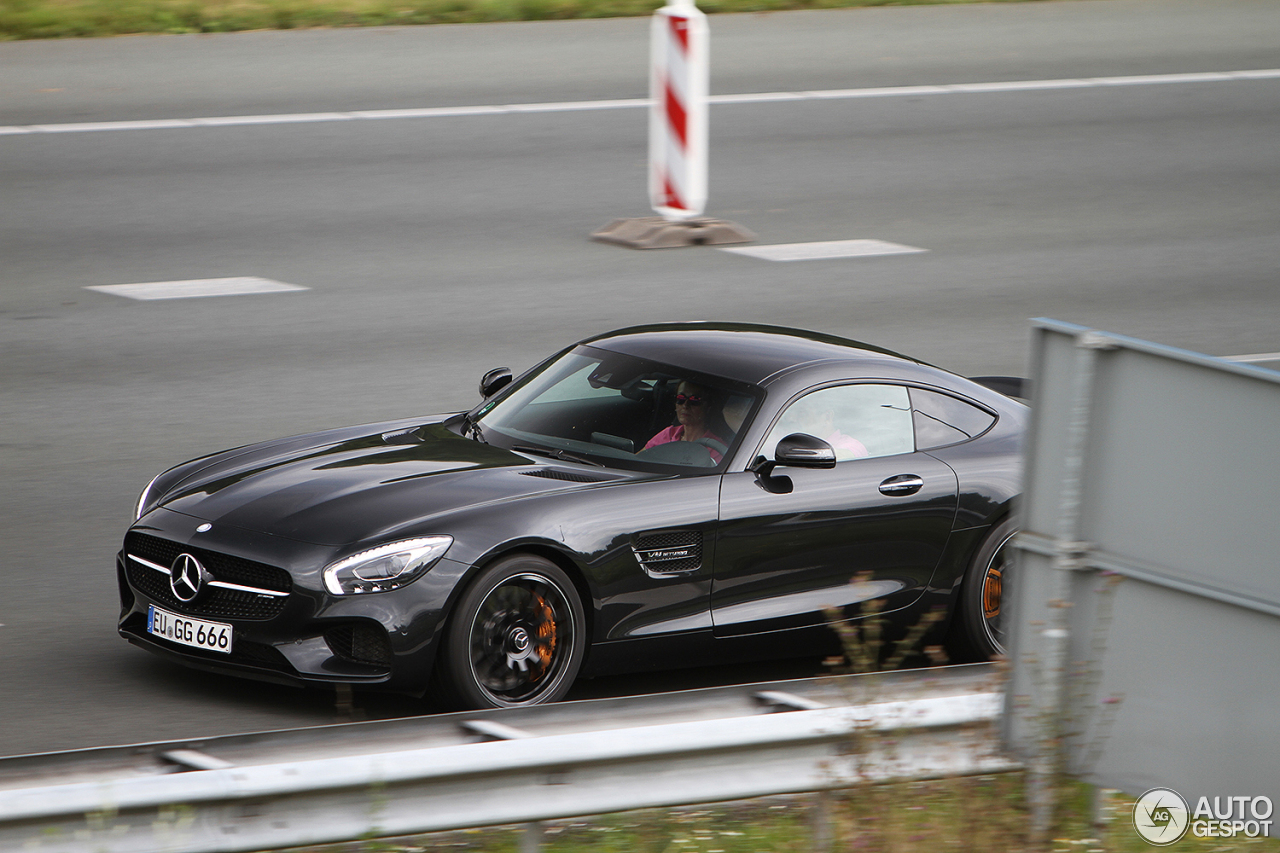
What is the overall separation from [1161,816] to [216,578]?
3417 mm

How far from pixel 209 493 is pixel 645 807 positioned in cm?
292

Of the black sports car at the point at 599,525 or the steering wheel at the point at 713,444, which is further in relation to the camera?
the steering wheel at the point at 713,444

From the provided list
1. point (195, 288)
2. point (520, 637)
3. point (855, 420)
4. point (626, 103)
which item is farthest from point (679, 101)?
point (520, 637)

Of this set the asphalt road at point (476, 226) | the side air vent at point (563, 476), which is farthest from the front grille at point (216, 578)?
the side air vent at point (563, 476)

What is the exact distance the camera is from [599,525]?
6.94 m

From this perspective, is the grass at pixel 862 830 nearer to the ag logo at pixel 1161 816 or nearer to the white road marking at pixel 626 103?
the ag logo at pixel 1161 816

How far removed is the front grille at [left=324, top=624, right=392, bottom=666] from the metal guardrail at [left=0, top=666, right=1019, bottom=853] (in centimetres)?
141

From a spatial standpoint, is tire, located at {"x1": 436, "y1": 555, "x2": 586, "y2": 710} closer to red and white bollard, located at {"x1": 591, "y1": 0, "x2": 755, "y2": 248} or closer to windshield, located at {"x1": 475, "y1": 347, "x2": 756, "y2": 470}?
windshield, located at {"x1": 475, "y1": 347, "x2": 756, "y2": 470}

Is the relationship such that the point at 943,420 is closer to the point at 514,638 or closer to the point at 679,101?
the point at 514,638

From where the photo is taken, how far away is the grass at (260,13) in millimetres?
20984

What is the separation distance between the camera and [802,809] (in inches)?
230

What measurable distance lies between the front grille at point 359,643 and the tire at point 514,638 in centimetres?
21

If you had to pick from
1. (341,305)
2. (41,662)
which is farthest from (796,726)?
(341,305)

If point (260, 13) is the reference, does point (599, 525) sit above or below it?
below
